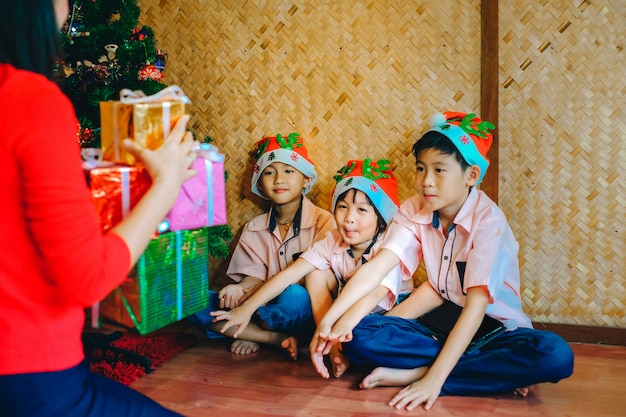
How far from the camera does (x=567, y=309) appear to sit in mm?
2607

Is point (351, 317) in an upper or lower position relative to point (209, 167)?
lower

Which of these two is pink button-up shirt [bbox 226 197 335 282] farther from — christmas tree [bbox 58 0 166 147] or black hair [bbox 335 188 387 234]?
christmas tree [bbox 58 0 166 147]

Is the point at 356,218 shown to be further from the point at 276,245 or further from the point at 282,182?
the point at 276,245

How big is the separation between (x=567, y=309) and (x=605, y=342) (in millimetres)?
191

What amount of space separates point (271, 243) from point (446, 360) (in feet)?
3.64

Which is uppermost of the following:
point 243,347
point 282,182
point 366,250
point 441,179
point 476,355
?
point 441,179

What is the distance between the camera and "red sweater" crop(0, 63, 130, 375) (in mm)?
791

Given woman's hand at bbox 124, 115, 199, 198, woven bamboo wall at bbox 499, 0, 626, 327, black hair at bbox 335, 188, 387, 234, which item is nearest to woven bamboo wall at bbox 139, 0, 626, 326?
woven bamboo wall at bbox 499, 0, 626, 327

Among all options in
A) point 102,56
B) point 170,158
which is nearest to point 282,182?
point 102,56

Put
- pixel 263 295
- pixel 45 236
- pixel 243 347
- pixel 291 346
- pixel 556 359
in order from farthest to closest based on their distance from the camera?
pixel 243 347 < pixel 291 346 < pixel 263 295 < pixel 556 359 < pixel 45 236

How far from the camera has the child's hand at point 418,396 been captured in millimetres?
1971

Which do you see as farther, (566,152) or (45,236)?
(566,152)

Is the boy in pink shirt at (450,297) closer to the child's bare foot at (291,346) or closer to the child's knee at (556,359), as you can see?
the child's knee at (556,359)

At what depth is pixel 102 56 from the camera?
8.42 ft
